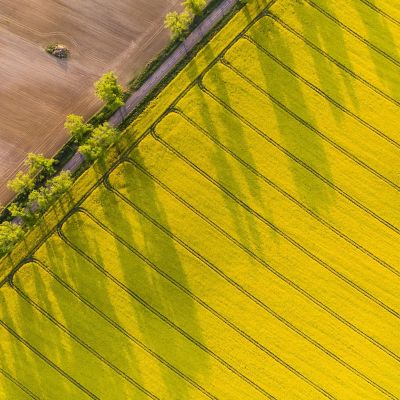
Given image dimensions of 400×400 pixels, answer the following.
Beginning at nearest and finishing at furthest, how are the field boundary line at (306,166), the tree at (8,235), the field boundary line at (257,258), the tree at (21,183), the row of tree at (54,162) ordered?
the tree at (8,235) → the row of tree at (54,162) → the tree at (21,183) → the field boundary line at (257,258) → the field boundary line at (306,166)

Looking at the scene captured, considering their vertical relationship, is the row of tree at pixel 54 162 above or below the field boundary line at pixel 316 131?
below

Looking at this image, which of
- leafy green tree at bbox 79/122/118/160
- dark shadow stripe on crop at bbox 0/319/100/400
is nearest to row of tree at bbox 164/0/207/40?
leafy green tree at bbox 79/122/118/160

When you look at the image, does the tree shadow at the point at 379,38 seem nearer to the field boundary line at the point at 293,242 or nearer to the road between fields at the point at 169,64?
the road between fields at the point at 169,64

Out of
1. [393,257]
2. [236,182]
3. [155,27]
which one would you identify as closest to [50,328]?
[236,182]

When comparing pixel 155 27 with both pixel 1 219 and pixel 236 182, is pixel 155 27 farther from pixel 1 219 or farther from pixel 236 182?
pixel 1 219

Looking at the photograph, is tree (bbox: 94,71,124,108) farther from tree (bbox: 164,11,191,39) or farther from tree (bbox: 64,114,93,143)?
tree (bbox: 164,11,191,39)

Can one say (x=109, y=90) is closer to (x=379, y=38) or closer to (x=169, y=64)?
(x=169, y=64)

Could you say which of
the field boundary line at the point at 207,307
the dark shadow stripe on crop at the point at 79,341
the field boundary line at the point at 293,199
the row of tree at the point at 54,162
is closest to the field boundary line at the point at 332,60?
the field boundary line at the point at 293,199

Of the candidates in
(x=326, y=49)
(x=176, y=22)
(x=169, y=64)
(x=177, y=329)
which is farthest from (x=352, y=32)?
(x=177, y=329)
